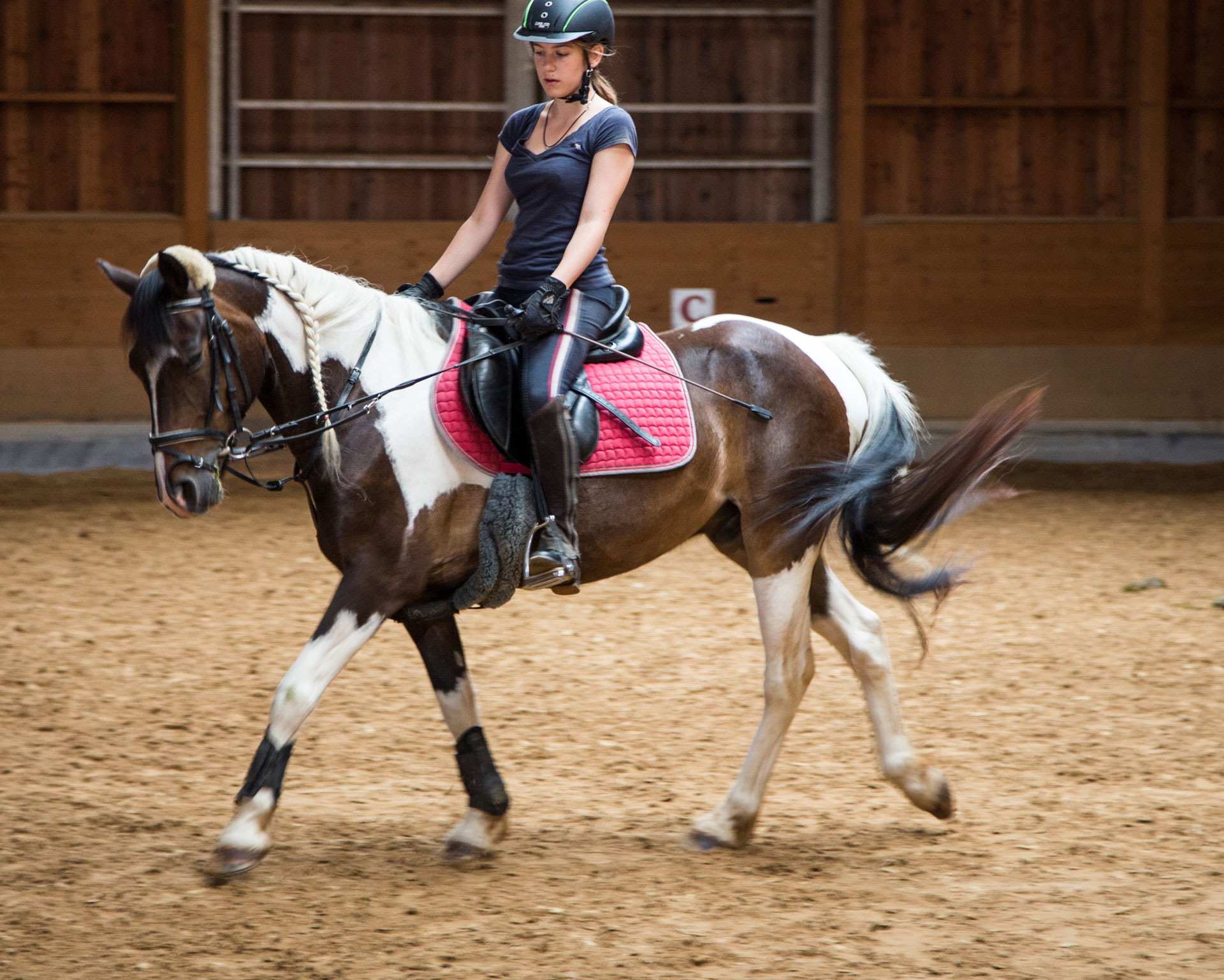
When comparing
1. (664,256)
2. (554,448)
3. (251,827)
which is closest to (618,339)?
(554,448)

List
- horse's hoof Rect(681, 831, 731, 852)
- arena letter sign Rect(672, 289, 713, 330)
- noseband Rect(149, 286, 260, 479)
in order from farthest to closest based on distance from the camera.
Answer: arena letter sign Rect(672, 289, 713, 330)
horse's hoof Rect(681, 831, 731, 852)
noseband Rect(149, 286, 260, 479)

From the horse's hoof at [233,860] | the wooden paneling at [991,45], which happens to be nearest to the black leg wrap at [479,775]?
the horse's hoof at [233,860]

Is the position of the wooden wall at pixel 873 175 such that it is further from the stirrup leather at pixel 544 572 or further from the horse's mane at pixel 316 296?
the stirrup leather at pixel 544 572

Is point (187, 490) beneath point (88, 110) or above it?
beneath

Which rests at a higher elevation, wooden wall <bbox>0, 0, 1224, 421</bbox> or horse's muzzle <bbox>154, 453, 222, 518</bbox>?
wooden wall <bbox>0, 0, 1224, 421</bbox>

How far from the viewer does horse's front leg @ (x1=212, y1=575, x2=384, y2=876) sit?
12.1ft

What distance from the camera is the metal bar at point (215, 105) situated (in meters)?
12.3

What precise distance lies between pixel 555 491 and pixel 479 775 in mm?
901

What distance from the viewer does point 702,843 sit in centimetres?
418

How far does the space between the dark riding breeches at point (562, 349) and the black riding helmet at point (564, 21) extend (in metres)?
0.70

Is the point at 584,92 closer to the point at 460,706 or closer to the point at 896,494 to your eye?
the point at 896,494

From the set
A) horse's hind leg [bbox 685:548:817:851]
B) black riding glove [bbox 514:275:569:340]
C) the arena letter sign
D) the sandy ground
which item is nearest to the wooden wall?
the arena letter sign

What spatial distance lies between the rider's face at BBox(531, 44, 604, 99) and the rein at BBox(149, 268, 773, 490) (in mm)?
647

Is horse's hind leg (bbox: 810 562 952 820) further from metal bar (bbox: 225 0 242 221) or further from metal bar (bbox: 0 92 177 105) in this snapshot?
metal bar (bbox: 0 92 177 105)
